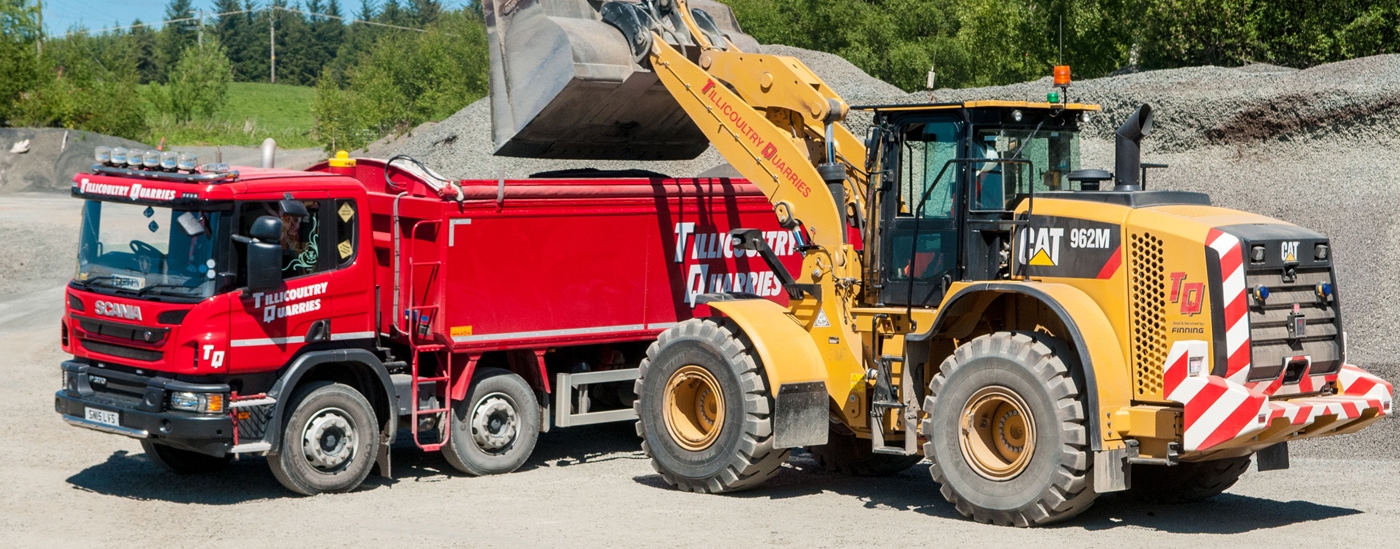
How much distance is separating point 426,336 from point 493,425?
3.42 ft

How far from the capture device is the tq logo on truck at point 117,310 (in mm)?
10391

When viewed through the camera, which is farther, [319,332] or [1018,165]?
[319,332]

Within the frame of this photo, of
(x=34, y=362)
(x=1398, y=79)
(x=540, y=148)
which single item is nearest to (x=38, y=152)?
(x=34, y=362)

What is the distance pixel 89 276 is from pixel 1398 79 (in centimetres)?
1886

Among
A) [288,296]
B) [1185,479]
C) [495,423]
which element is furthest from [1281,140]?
[288,296]

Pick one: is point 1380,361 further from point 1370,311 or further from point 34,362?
point 34,362

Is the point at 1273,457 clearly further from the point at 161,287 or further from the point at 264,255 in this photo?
the point at 161,287

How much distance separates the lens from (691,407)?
37.4 feet

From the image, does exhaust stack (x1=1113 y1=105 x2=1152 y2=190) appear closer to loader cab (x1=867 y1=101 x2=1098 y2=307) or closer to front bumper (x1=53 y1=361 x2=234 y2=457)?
loader cab (x1=867 y1=101 x2=1098 y2=307)

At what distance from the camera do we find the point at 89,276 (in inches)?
426

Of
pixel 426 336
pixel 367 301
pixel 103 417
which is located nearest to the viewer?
pixel 103 417

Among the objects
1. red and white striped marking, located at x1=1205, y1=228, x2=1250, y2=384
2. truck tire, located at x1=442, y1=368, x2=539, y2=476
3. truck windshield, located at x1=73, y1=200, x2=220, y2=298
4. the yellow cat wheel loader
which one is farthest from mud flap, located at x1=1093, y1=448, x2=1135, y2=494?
truck windshield, located at x1=73, y1=200, x2=220, y2=298

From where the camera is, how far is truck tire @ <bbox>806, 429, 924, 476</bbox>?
39.9 feet

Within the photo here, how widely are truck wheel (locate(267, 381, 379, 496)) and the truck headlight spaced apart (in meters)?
0.61
